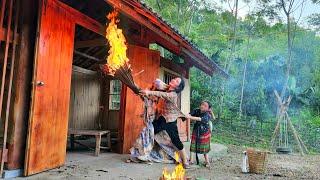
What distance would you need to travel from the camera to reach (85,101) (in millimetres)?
10531

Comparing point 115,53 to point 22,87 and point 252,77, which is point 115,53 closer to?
point 22,87

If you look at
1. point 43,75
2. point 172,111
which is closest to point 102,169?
point 172,111

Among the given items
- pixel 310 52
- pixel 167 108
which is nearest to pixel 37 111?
pixel 167 108

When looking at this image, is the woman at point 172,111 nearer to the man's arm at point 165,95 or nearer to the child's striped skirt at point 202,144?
the man's arm at point 165,95

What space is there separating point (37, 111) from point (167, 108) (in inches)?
101

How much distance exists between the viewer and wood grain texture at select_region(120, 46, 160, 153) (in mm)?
7883

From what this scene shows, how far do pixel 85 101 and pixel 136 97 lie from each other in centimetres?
296

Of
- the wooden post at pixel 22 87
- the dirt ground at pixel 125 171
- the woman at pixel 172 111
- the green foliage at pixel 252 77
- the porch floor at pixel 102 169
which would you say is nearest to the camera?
the wooden post at pixel 22 87

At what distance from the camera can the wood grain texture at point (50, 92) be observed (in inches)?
205

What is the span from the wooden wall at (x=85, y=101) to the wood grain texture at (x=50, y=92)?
4437 millimetres

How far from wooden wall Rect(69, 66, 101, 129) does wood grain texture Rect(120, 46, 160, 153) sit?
2.61 meters

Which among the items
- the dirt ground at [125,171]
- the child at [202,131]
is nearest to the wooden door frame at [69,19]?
the dirt ground at [125,171]

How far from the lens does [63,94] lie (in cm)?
593

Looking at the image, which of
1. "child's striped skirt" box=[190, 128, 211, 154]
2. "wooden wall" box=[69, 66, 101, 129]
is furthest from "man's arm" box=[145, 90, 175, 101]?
"wooden wall" box=[69, 66, 101, 129]
